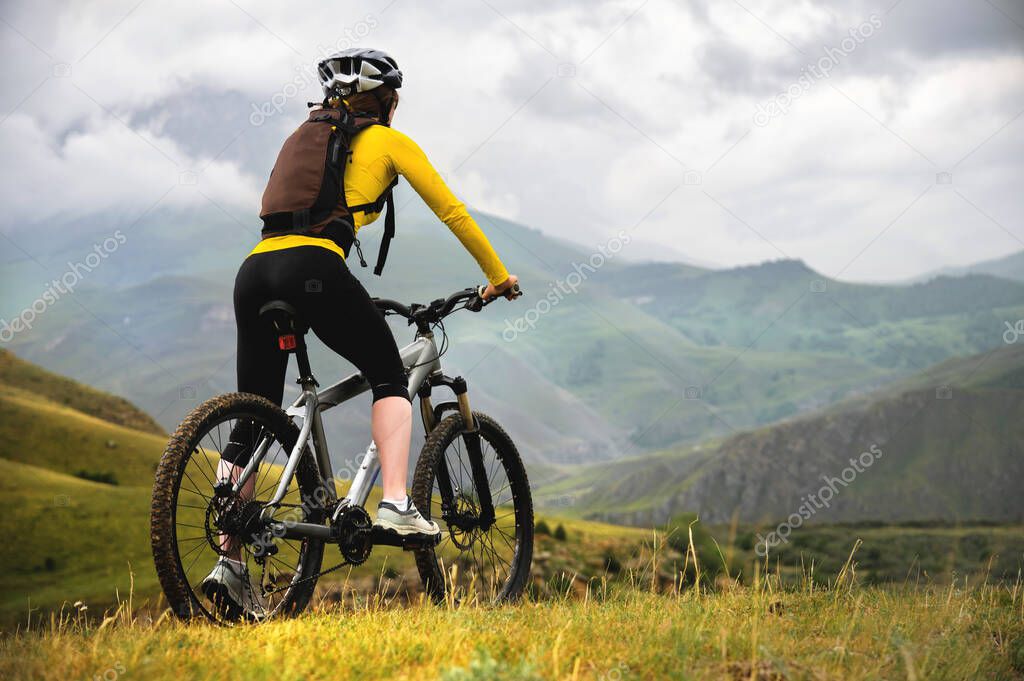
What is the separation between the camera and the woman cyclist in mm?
5664

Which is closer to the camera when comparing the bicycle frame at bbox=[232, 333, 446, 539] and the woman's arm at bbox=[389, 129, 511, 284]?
the bicycle frame at bbox=[232, 333, 446, 539]

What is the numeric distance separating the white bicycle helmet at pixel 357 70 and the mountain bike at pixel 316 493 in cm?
148

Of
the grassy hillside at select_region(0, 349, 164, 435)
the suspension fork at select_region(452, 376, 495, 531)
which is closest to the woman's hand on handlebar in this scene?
the suspension fork at select_region(452, 376, 495, 531)

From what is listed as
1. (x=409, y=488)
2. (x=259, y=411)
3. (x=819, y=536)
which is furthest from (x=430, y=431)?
(x=819, y=536)

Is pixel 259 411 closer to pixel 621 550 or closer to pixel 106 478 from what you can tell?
pixel 106 478

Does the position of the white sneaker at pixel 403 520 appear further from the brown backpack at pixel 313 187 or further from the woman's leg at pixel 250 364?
the brown backpack at pixel 313 187

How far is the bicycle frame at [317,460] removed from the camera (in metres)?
5.59

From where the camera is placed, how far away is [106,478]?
6506 cm

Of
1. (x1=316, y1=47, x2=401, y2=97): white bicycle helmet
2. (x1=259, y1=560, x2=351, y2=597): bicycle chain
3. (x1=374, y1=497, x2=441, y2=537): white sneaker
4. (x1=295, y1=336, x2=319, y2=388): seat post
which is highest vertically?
(x1=316, y1=47, x2=401, y2=97): white bicycle helmet

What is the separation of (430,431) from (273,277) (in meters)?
2.00

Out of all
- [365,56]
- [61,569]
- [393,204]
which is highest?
[365,56]

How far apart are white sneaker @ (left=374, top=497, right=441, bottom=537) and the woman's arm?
1.66 meters

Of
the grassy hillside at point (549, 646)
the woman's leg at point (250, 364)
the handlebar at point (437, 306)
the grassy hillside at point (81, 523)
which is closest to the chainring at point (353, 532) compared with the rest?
the grassy hillside at point (549, 646)

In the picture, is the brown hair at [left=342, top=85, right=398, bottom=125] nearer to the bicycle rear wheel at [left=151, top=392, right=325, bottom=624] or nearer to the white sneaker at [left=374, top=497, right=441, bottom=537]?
the bicycle rear wheel at [left=151, top=392, right=325, bottom=624]
